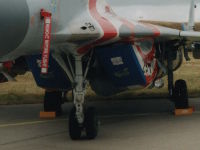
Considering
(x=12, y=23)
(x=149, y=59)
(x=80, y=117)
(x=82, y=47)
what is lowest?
(x=80, y=117)

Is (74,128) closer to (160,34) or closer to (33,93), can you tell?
(160,34)

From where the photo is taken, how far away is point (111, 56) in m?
9.49

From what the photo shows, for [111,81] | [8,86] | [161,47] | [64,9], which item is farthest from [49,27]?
[8,86]

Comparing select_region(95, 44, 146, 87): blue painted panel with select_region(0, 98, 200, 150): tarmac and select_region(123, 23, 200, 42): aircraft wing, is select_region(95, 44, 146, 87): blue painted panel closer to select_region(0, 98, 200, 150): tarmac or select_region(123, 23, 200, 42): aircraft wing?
select_region(123, 23, 200, 42): aircraft wing

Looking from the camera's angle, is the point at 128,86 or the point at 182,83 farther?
the point at 182,83

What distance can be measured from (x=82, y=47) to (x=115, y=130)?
2072 mm

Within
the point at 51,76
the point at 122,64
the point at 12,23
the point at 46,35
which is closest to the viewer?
the point at 12,23

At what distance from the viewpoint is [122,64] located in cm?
953

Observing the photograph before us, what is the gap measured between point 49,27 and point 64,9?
0.73 m

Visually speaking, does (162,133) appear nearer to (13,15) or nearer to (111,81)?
(111,81)

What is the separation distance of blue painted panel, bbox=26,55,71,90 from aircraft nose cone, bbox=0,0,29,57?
2.77 meters

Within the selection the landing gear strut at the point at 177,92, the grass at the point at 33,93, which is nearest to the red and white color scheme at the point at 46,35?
the landing gear strut at the point at 177,92

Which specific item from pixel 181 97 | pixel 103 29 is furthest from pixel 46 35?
pixel 181 97

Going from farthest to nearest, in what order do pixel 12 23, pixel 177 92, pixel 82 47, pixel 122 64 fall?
1. pixel 177 92
2. pixel 122 64
3. pixel 82 47
4. pixel 12 23
